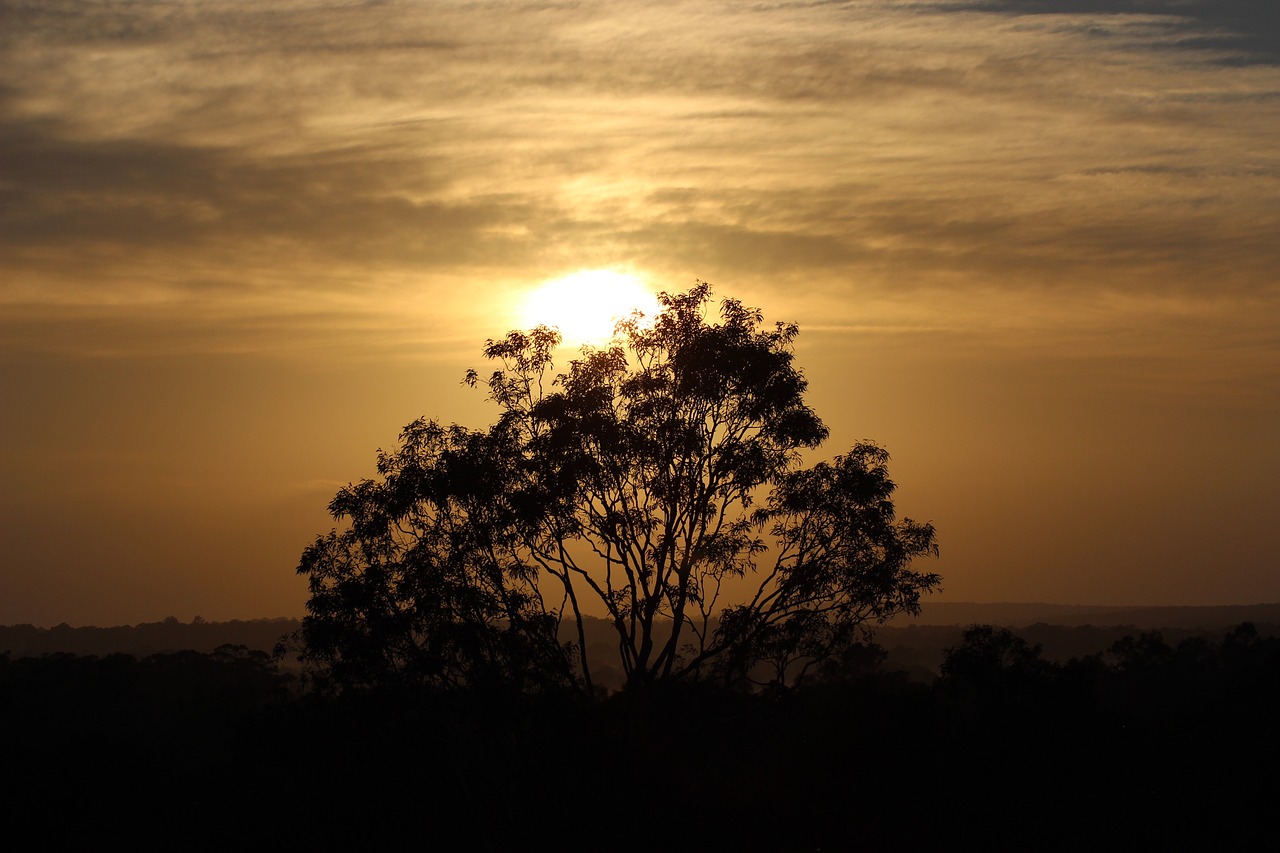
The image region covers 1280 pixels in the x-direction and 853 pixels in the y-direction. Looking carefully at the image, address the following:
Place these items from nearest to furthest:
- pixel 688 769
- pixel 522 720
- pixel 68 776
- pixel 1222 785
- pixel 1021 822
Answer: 1. pixel 522 720
2. pixel 688 769
3. pixel 1021 822
4. pixel 1222 785
5. pixel 68 776

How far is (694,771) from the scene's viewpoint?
48344 millimetres

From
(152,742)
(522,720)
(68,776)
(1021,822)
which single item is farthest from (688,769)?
(152,742)

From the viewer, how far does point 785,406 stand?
1609 inches

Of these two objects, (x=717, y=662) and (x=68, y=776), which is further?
(x=68, y=776)

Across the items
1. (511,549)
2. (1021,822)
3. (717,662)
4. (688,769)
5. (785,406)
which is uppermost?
(785,406)

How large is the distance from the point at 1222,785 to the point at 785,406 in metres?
46.4

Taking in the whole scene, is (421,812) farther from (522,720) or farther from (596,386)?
(596,386)

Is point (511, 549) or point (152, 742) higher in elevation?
point (511, 549)

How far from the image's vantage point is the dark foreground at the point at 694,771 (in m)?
42.0

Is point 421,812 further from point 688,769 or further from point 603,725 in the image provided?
point 603,725

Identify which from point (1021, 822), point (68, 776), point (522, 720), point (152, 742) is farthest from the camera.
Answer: point (152, 742)

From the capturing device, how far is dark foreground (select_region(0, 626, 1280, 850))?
42031 millimetres

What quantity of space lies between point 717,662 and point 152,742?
2800 inches

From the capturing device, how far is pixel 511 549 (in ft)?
133
